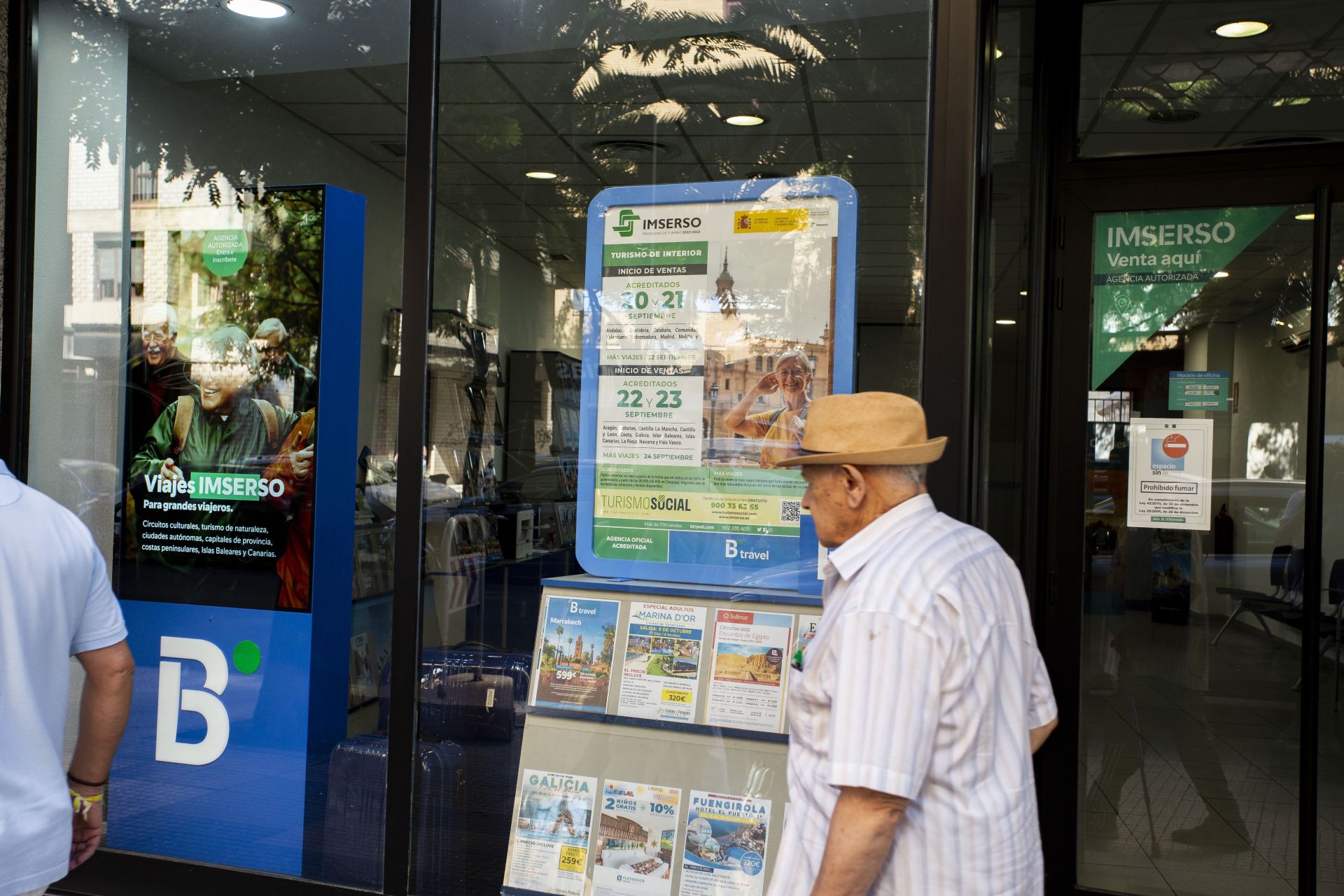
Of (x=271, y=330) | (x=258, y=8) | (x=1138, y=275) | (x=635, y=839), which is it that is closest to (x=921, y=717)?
(x=635, y=839)

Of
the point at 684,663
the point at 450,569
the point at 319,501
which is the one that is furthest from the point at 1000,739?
the point at 319,501

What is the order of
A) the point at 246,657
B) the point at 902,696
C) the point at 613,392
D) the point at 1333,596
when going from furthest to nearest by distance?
1. the point at 1333,596
2. the point at 246,657
3. the point at 613,392
4. the point at 902,696

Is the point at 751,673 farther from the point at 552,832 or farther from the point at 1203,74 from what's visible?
the point at 1203,74

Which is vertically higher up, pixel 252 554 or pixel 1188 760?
→ pixel 252 554

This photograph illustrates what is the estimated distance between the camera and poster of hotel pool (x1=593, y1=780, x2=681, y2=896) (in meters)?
3.04

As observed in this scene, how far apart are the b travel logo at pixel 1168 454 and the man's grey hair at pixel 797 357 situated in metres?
1.42

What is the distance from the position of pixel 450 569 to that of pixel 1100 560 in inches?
85.0

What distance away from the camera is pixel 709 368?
318 cm

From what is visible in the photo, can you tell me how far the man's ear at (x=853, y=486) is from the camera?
177 centimetres

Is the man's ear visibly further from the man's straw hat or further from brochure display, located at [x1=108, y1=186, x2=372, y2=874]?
brochure display, located at [x1=108, y1=186, x2=372, y2=874]

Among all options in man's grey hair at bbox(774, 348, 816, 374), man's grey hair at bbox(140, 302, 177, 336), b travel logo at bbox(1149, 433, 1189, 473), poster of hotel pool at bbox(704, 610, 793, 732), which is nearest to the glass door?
b travel logo at bbox(1149, 433, 1189, 473)

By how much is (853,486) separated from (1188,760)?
10.1 ft

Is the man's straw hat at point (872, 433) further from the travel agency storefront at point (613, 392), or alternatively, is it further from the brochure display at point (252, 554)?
the brochure display at point (252, 554)

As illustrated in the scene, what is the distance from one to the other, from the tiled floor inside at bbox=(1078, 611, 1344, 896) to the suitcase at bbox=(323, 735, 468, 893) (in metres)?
2.09
